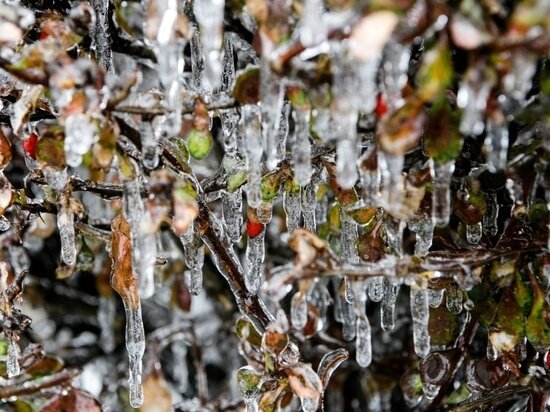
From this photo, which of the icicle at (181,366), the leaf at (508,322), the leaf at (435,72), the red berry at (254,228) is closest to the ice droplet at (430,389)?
the leaf at (508,322)

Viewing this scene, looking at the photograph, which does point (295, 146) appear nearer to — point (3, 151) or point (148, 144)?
point (148, 144)

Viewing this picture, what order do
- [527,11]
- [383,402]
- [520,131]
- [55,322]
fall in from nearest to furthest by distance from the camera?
[527,11] → [520,131] → [383,402] → [55,322]

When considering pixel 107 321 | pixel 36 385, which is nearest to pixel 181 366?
pixel 107 321

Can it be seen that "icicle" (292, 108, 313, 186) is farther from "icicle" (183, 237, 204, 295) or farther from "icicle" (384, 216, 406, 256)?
"icicle" (183, 237, 204, 295)

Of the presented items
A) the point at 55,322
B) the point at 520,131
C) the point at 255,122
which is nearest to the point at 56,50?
the point at 255,122

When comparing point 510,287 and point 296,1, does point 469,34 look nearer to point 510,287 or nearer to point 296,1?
point 296,1

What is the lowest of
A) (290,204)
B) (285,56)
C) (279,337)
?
(279,337)

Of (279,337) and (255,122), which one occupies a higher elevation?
(255,122)
